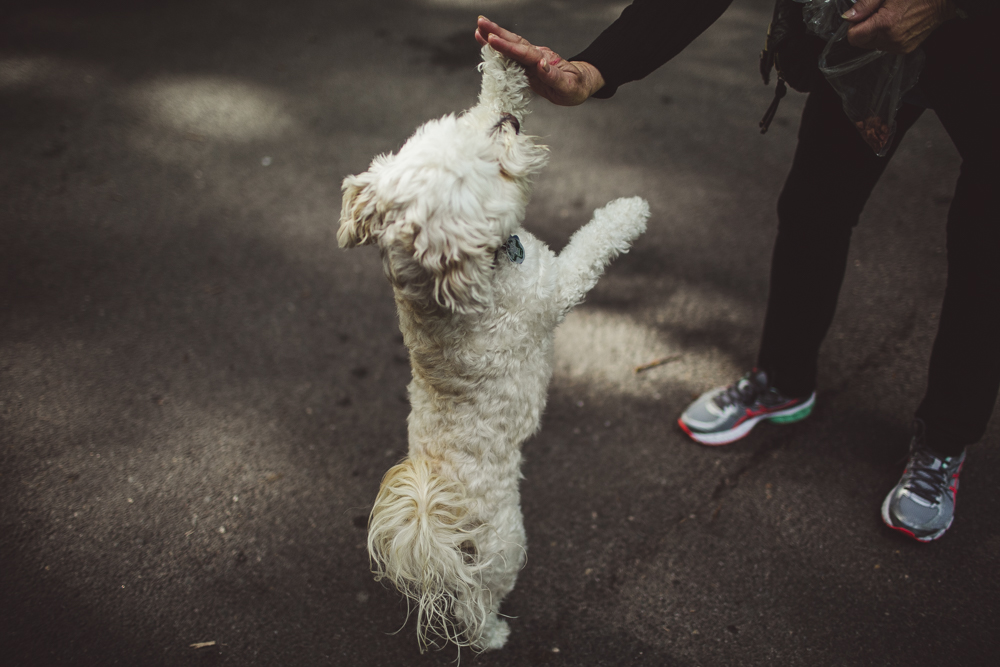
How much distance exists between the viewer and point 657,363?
249 cm

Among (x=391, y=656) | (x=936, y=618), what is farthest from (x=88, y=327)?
(x=936, y=618)

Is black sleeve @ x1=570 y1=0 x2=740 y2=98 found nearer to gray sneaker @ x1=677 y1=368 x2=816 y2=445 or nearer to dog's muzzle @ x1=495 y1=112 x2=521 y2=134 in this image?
dog's muzzle @ x1=495 y1=112 x2=521 y2=134

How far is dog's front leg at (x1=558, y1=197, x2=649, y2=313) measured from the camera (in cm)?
147

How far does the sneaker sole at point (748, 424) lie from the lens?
2172 millimetres

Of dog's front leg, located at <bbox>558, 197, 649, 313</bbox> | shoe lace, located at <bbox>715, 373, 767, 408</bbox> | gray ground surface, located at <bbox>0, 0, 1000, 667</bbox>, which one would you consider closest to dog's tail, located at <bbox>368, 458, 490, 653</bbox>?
gray ground surface, located at <bbox>0, 0, 1000, 667</bbox>

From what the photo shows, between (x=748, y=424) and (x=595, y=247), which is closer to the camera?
(x=595, y=247)

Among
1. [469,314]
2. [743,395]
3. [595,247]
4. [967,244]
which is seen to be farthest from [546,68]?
[743,395]

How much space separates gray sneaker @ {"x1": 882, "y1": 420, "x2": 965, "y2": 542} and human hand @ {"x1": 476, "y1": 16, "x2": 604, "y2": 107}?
5.42 ft

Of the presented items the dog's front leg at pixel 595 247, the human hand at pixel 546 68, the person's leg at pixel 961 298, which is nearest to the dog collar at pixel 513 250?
the dog's front leg at pixel 595 247

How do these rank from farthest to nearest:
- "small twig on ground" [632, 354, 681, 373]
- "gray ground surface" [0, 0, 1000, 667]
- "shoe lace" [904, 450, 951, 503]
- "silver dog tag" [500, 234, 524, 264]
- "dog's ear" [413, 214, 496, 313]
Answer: "small twig on ground" [632, 354, 681, 373] → "shoe lace" [904, 450, 951, 503] → "gray ground surface" [0, 0, 1000, 667] → "silver dog tag" [500, 234, 524, 264] → "dog's ear" [413, 214, 496, 313]

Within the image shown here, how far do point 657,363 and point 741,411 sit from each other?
0.43 m

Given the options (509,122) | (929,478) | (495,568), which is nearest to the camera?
(509,122)

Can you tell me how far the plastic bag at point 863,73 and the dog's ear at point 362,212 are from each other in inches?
45.1

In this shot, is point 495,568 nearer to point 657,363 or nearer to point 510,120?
point 510,120
